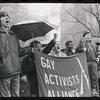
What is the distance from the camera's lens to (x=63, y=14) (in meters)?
11.4

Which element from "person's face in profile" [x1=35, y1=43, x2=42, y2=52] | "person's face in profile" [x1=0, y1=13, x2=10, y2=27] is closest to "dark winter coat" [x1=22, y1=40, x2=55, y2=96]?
"person's face in profile" [x1=35, y1=43, x2=42, y2=52]

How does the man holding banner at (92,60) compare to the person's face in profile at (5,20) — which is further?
the man holding banner at (92,60)

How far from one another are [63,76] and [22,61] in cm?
160

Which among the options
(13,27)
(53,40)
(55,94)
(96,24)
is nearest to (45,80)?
(55,94)

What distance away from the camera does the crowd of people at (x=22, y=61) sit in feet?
34.3

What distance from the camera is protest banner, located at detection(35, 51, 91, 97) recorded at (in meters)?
10.6

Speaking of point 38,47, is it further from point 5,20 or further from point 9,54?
point 5,20

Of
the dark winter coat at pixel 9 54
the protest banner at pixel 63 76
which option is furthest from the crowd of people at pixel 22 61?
the protest banner at pixel 63 76

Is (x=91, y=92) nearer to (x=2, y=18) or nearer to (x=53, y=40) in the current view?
(x=53, y=40)

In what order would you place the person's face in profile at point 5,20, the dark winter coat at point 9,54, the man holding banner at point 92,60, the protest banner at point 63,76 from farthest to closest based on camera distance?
the man holding banner at point 92,60
the person's face in profile at point 5,20
the protest banner at point 63,76
the dark winter coat at point 9,54

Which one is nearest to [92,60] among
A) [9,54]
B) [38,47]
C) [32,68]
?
[38,47]

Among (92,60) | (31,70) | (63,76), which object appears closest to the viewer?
(31,70)

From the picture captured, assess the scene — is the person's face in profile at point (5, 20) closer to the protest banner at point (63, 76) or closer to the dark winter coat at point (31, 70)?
the dark winter coat at point (31, 70)

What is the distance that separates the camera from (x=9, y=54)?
10.5 metres
